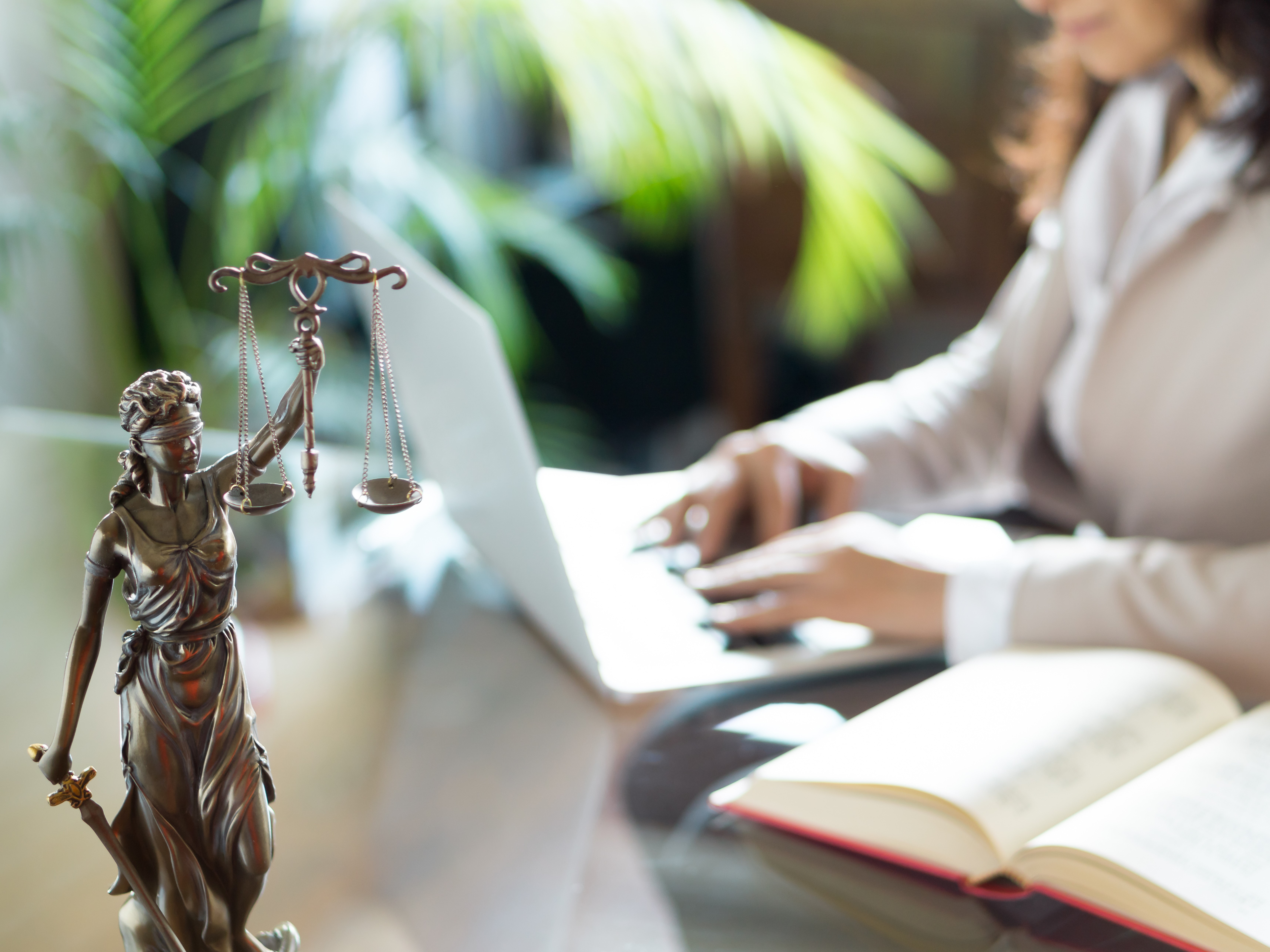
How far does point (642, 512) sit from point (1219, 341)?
1.45ft

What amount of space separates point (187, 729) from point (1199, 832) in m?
0.35

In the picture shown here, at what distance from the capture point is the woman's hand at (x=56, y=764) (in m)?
0.28

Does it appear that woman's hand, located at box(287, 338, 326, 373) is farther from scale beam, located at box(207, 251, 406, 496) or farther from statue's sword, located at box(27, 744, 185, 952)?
statue's sword, located at box(27, 744, 185, 952)

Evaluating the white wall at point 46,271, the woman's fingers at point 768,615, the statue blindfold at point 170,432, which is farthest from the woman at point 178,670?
the white wall at point 46,271

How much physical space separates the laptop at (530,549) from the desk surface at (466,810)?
2 cm

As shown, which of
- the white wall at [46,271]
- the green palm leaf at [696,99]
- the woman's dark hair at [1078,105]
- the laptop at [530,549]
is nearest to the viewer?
the laptop at [530,549]

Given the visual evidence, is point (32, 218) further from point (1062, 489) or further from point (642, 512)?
point (1062, 489)

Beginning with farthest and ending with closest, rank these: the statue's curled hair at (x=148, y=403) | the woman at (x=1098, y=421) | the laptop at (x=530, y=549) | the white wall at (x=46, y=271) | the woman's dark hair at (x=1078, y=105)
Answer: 1. the white wall at (x=46, y=271)
2. the woman's dark hair at (x=1078, y=105)
3. the woman at (x=1098, y=421)
4. the laptop at (x=530, y=549)
5. the statue's curled hair at (x=148, y=403)

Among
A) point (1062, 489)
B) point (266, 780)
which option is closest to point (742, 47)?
point (1062, 489)

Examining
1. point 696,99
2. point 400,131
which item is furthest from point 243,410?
point 400,131

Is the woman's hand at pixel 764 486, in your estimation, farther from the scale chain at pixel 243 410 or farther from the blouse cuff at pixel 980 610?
the scale chain at pixel 243 410

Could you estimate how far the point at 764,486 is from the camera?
830 mm

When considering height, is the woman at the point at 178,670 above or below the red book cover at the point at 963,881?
above

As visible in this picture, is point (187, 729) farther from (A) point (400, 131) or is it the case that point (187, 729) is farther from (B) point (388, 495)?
(A) point (400, 131)
